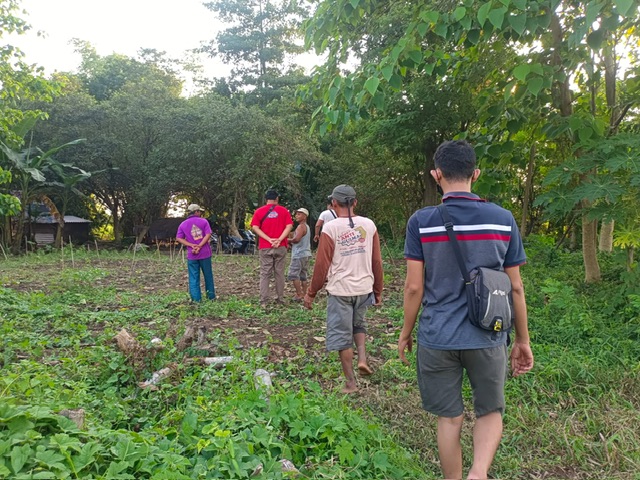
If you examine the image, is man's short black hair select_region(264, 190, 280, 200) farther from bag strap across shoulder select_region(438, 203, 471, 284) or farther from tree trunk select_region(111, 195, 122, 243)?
tree trunk select_region(111, 195, 122, 243)

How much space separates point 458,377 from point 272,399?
1208 millimetres

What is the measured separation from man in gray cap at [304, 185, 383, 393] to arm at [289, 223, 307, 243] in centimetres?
369

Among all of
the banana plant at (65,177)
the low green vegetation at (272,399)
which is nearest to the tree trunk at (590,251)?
the low green vegetation at (272,399)

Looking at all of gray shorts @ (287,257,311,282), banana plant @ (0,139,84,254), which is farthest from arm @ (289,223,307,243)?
banana plant @ (0,139,84,254)

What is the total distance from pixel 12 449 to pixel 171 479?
2.21 feet

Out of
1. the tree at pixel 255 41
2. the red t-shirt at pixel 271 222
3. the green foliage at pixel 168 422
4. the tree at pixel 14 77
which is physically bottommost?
the green foliage at pixel 168 422

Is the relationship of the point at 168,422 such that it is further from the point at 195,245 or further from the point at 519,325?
the point at 195,245

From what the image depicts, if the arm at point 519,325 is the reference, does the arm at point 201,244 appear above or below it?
above

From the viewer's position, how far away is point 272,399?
3.19 metres

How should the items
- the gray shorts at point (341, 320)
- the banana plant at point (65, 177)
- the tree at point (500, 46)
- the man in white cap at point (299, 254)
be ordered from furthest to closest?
the banana plant at point (65, 177)
the man in white cap at point (299, 254)
the gray shorts at point (341, 320)
the tree at point (500, 46)

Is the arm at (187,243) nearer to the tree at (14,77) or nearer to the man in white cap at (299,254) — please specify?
the man in white cap at (299,254)

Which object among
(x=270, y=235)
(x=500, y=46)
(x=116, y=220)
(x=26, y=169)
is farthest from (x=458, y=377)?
(x=116, y=220)

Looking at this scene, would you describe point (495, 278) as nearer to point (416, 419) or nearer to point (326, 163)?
point (416, 419)

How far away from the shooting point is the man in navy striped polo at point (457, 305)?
2525mm
